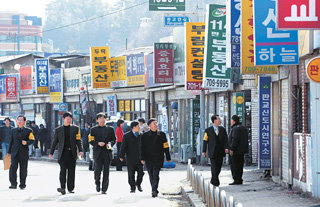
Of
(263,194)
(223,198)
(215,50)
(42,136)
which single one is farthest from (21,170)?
(42,136)

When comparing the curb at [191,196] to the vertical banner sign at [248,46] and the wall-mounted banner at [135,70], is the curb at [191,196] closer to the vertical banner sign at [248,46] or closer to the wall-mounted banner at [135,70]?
the vertical banner sign at [248,46]

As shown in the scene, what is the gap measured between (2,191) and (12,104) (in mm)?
46180

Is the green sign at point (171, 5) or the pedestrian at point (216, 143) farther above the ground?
the green sign at point (171, 5)

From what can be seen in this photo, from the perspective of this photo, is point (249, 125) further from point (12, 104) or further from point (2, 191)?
point (12, 104)

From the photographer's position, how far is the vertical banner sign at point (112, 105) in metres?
45.9

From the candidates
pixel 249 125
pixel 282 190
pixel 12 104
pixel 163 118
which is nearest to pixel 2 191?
pixel 282 190

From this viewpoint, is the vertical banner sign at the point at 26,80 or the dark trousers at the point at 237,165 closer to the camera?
the dark trousers at the point at 237,165

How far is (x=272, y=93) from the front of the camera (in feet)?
68.1

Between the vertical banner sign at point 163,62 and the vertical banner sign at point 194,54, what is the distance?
18.1 ft

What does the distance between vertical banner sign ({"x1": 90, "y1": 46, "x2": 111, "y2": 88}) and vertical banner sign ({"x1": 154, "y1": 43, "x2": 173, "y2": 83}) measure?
8.70 meters

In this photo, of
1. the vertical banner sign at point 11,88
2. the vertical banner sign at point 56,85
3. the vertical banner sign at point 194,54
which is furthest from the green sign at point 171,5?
the vertical banner sign at point 11,88

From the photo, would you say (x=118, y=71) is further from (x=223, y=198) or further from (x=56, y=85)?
(x=223, y=198)

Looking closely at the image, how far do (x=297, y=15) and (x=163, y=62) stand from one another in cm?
2304

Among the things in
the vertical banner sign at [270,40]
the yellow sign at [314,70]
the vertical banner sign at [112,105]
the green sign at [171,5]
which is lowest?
the vertical banner sign at [112,105]
